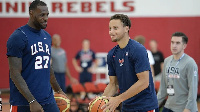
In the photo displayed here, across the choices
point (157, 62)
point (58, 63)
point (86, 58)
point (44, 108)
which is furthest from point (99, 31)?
point (44, 108)

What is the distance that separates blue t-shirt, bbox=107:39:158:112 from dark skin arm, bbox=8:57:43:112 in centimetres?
105

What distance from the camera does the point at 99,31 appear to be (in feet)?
51.9

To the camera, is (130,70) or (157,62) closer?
(130,70)

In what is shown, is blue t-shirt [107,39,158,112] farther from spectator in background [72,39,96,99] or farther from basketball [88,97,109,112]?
spectator in background [72,39,96,99]

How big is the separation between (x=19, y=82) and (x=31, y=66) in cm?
30

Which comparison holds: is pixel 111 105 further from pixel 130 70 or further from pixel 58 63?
pixel 58 63

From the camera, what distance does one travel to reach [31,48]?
5.04m

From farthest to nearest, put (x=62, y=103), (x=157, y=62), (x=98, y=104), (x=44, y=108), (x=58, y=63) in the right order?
(x=157, y=62)
(x=58, y=63)
(x=62, y=103)
(x=44, y=108)
(x=98, y=104)

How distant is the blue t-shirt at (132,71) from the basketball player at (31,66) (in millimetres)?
864

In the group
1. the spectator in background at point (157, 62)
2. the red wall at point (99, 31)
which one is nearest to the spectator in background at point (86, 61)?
the spectator in background at point (157, 62)

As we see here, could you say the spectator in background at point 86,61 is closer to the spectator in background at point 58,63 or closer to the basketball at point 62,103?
the spectator in background at point 58,63

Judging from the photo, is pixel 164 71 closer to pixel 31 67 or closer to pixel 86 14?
pixel 31 67

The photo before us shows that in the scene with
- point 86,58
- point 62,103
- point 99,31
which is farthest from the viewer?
point 99,31

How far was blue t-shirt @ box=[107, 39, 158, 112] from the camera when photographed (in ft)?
16.2
